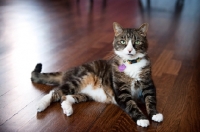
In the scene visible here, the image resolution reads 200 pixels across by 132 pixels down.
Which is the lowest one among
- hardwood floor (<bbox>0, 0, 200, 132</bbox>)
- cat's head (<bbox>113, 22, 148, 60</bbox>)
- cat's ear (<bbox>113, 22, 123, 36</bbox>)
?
hardwood floor (<bbox>0, 0, 200, 132</bbox>)

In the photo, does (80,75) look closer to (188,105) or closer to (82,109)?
(82,109)

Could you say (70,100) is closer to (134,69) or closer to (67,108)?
(67,108)

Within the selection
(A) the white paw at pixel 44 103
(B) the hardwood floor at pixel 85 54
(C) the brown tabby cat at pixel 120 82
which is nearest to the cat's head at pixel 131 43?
(C) the brown tabby cat at pixel 120 82

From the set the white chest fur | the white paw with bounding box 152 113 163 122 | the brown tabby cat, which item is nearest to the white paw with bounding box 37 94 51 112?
the brown tabby cat

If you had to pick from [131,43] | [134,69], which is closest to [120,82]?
[134,69]

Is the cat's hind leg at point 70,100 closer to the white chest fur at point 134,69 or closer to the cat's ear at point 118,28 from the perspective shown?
the white chest fur at point 134,69

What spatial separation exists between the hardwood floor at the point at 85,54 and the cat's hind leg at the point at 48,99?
0.10 feet

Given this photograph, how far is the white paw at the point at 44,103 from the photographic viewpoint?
148cm

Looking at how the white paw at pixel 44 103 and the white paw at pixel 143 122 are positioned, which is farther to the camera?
the white paw at pixel 44 103

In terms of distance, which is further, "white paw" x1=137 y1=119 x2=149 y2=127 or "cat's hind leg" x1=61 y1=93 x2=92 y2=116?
"cat's hind leg" x1=61 y1=93 x2=92 y2=116

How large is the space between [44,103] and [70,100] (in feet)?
0.49

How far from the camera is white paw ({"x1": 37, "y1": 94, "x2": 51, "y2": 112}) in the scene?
58.2 inches

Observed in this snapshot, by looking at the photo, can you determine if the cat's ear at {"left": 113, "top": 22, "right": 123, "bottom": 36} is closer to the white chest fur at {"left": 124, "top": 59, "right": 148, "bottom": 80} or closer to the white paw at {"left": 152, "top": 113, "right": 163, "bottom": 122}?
the white chest fur at {"left": 124, "top": 59, "right": 148, "bottom": 80}

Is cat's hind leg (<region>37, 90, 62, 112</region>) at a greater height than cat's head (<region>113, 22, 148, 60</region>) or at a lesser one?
lesser
